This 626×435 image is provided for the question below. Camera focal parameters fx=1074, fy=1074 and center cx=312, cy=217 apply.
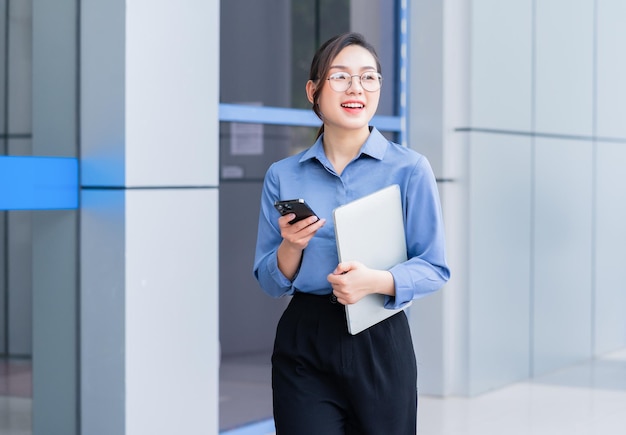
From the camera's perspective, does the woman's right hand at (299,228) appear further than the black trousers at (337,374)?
No

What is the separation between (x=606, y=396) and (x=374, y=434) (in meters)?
5.75

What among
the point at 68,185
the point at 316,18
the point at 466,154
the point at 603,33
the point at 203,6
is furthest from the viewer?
the point at 603,33

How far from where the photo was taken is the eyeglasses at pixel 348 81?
3.16m

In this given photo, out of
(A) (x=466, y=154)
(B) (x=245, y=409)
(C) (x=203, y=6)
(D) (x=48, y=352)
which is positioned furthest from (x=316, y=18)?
(D) (x=48, y=352)

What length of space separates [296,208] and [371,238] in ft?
0.85

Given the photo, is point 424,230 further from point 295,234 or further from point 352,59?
point 352,59

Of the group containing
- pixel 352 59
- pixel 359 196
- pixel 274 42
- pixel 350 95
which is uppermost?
pixel 274 42

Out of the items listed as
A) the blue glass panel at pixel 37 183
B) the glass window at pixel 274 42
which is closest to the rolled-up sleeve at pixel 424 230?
the blue glass panel at pixel 37 183

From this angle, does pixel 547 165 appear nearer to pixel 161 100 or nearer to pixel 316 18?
pixel 316 18

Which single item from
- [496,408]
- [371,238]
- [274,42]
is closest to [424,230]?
[371,238]

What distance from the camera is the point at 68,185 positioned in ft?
17.3

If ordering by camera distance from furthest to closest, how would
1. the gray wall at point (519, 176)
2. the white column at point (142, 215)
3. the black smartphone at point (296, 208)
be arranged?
the gray wall at point (519, 176) < the white column at point (142, 215) < the black smartphone at point (296, 208)

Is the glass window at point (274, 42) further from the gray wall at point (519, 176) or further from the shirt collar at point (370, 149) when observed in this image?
the shirt collar at point (370, 149)

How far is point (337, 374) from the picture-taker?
10.2 feet
